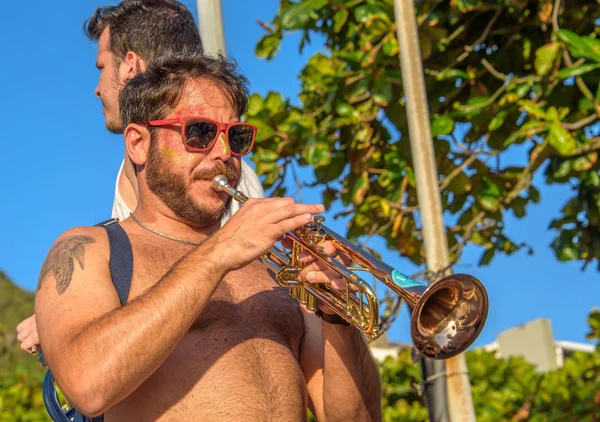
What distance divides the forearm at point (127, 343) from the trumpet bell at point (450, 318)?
674 mm

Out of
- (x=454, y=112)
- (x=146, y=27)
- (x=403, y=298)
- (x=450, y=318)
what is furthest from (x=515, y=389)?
(x=403, y=298)

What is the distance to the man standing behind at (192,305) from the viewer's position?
8.48 ft

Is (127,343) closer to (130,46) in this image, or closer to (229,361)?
(229,361)

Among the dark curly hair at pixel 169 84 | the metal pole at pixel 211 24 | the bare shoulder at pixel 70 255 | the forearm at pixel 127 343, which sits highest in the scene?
the metal pole at pixel 211 24

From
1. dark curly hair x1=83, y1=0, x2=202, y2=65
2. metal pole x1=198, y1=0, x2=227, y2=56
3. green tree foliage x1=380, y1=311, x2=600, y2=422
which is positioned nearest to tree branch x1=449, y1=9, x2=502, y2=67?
metal pole x1=198, y1=0, x2=227, y2=56

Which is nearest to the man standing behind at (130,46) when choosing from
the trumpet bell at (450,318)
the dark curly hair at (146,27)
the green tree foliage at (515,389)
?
the dark curly hair at (146,27)

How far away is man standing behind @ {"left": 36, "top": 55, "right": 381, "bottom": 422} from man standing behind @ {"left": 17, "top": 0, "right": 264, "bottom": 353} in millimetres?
477

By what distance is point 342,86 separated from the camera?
7.00m

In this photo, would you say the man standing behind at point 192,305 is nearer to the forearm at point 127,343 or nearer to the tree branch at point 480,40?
the forearm at point 127,343

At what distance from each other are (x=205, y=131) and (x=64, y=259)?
571 mm

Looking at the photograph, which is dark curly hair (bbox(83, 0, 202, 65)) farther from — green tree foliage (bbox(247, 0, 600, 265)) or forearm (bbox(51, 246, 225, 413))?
green tree foliage (bbox(247, 0, 600, 265))

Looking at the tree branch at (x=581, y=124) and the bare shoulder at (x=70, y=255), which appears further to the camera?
the tree branch at (x=581, y=124)

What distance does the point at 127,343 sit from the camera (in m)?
2.55

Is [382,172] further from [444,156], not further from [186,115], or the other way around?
[186,115]
